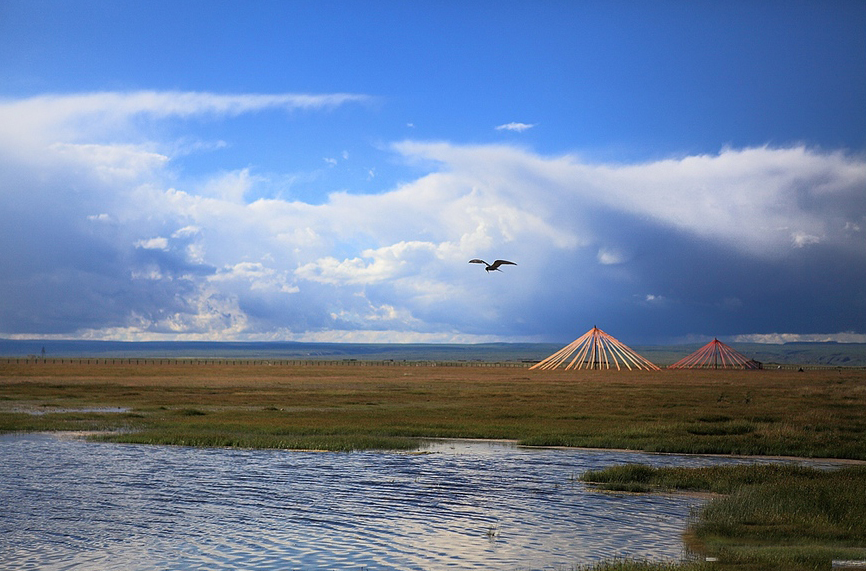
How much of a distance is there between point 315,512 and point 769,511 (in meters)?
12.2

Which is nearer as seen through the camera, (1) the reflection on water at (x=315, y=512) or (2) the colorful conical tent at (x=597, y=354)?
(1) the reflection on water at (x=315, y=512)

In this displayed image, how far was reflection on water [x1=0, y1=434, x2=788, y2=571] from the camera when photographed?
18.0 meters

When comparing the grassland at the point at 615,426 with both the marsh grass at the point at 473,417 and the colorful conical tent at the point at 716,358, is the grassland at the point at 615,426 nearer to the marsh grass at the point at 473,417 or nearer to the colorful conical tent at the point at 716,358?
the marsh grass at the point at 473,417

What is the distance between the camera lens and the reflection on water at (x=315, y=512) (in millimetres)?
18047

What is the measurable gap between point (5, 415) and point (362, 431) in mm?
21021

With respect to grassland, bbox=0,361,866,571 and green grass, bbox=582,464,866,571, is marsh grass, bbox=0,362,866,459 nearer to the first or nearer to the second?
grassland, bbox=0,361,866,571

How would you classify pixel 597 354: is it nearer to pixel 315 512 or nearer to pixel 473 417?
pixel 473 417

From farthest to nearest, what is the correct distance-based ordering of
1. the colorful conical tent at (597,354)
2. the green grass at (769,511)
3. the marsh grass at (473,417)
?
the colorful conical tent at (597,354) → the marsh grass at (473,417) → the green grass at (769,511)

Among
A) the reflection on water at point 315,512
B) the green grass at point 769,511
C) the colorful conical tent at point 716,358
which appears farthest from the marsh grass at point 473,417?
the colorful conical tent at point 716,358

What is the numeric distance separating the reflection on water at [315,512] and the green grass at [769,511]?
3.64ft

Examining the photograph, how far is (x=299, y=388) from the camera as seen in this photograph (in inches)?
3014

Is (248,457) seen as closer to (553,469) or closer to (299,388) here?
(553,469)

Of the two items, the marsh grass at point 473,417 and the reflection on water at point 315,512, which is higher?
the marsh grass at point 473,417

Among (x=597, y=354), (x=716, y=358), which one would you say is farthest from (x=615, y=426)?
(x=716, y=358)
